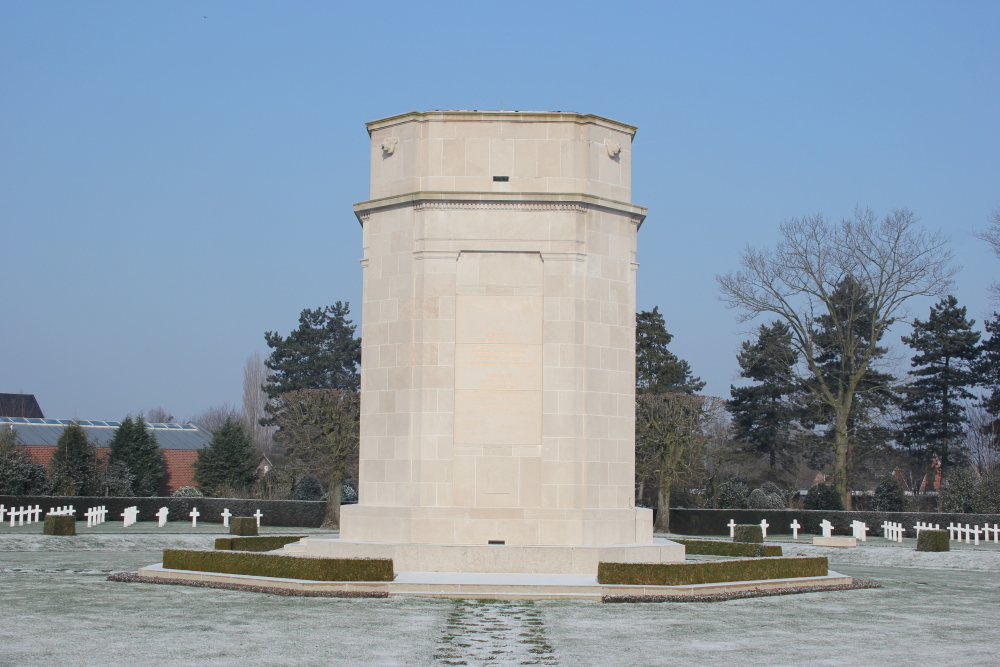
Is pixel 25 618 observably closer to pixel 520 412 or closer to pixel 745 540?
pixel 520 412

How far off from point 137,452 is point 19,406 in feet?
165

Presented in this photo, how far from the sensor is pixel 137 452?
69688 millimetres

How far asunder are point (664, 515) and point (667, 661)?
40559 mm

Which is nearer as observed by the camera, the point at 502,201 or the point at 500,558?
the point at 500,558

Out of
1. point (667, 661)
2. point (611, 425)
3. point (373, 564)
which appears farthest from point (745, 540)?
point (667, 661)

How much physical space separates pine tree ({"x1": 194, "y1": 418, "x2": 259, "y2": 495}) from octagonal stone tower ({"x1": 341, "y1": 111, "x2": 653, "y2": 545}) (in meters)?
47.1

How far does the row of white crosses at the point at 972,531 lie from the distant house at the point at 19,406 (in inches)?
3700

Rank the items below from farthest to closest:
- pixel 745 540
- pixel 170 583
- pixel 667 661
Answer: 1. pixel 745 540
2. pixel 170 583
3. pixel 667 661

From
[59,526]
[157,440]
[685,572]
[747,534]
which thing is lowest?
[59,526]

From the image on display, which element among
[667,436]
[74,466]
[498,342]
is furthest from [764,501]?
[74,466]

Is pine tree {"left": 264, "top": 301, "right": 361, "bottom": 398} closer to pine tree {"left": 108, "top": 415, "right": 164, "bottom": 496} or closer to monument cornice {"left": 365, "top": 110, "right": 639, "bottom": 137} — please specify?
pine tree {"left": 108, "top": 415, "right": 164, "bottom": 496}

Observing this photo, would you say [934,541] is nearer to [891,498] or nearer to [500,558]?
[500,558]

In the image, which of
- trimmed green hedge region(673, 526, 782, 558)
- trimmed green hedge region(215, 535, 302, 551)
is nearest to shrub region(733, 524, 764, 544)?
trimmed green hedge region(673, 526, 782, 558)

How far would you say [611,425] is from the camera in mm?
24844
